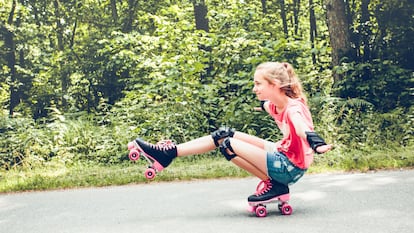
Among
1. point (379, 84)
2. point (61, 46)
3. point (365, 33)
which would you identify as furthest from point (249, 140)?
point (61, 46)

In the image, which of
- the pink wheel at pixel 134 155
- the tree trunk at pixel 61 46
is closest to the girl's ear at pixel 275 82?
the pink wheel at pixel 134 155

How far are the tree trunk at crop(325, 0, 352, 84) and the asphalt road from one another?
4574 millimetres

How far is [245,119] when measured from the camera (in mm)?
8320

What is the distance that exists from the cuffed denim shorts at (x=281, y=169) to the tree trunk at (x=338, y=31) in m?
6.28

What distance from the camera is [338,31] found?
9.42 meters

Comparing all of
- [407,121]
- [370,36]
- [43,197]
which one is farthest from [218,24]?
[43,197]

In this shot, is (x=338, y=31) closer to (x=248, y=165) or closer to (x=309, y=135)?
(x=248, y=165)

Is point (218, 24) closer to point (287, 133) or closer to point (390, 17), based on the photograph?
point (390, 17)

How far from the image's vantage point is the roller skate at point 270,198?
139 inches

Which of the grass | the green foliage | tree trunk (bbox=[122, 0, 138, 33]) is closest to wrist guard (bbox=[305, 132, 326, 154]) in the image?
the grass

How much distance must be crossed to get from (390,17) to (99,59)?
7700mm

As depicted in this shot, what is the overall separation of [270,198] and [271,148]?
417 mm

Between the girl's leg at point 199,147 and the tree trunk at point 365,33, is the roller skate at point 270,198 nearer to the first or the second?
the girl's leg at point 199,147

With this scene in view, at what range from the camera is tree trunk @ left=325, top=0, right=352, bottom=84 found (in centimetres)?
930
